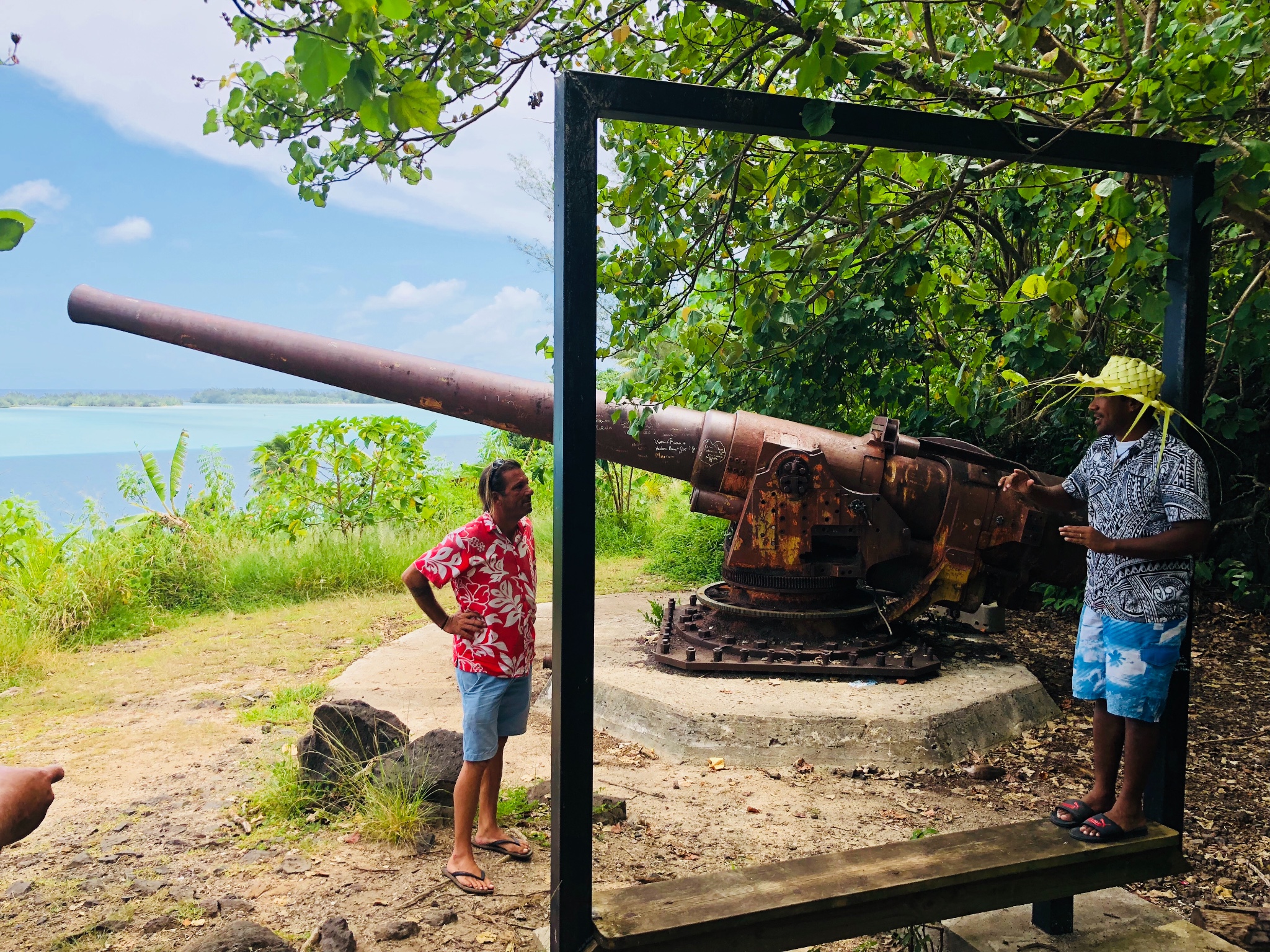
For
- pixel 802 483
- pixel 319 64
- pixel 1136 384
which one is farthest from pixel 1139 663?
pixel 319 64

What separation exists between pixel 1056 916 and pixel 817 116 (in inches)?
97.8

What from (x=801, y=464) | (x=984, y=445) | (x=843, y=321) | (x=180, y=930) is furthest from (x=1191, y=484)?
(x=984, y=445)

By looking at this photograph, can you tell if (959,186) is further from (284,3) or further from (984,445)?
(984,445)

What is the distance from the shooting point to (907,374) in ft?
22.9

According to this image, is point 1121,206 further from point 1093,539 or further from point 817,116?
point 817,116

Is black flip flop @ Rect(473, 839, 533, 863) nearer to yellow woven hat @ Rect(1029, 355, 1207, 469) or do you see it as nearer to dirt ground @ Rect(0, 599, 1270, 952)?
dirt ground @ Rect(0, 599, 1270, 952)

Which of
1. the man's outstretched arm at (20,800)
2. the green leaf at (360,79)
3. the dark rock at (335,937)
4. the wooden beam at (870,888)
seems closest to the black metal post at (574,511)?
the wooden beam at (870,888)

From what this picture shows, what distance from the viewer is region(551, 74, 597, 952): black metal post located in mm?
2045

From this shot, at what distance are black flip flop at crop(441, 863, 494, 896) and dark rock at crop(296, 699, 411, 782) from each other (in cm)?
74

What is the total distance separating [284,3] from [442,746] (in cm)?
291

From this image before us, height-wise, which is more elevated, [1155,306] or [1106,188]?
[1106,188]

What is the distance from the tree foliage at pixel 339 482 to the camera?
912cm

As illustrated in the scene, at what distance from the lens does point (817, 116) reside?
2.25 m

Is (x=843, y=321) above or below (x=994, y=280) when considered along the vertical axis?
below
